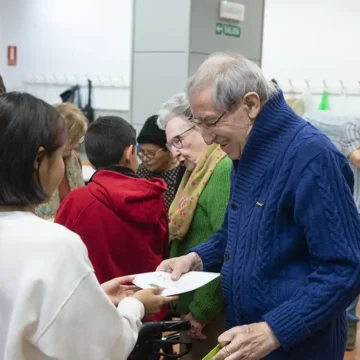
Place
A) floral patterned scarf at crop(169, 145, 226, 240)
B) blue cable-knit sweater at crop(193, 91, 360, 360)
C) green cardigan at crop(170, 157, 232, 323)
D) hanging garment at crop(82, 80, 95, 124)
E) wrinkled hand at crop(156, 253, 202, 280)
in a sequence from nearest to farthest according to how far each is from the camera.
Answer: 1. blue cable-knit sweater at crop(193, 91, 360, 360)
2. wrinkled hand at crop(156, 253, 202, 280)
3. green cardigan at crop(170, 157, 232, 323)
4. floral patterned scarf at crop(169, 145, 226, 240)
5. hanging garment at crop(82, 80, 95, 124)

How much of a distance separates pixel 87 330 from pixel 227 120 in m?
0.67

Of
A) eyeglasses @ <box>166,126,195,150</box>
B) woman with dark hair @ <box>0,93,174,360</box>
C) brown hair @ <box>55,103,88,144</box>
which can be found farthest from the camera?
brown hair @ <box>55,103,88,144</box>

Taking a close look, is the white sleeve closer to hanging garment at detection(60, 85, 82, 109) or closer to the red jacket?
the red jacket

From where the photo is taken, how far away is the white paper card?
1672mm

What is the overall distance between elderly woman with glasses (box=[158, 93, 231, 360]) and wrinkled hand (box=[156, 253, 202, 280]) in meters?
0.16

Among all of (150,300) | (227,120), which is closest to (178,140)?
(227,120)

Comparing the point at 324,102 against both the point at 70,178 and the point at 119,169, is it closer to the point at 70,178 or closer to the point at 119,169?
the point at 70,178

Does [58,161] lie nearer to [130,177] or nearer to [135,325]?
[135,325]

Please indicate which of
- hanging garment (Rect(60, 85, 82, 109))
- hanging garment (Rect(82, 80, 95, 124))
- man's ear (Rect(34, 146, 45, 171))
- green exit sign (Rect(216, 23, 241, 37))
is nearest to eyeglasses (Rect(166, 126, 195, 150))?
man's ear (Rect(34, 146, 45, 171))

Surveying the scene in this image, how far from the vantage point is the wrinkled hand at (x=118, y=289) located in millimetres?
1700

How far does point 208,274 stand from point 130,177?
621mm

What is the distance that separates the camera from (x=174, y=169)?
2.90m

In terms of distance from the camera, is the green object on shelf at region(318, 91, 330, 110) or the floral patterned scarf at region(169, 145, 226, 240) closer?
the floral patterned scarf at region(169, 145, 226, 240)

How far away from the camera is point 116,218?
7.11 feet
